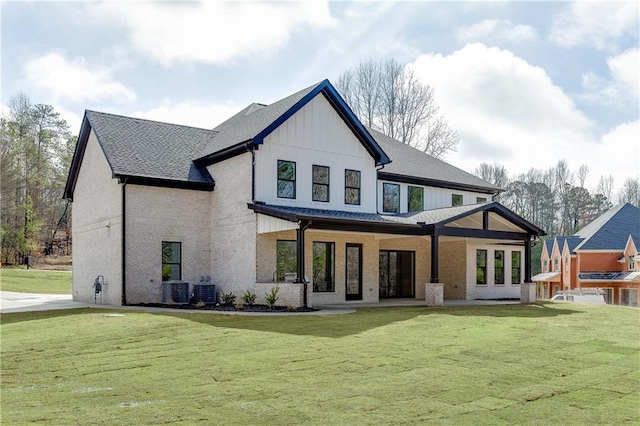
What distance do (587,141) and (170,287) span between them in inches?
1022

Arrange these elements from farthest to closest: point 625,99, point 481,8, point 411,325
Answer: point 625,99 → point 481,8 → point 411,325

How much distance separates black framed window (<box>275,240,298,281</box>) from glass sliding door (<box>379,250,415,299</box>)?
598 cm

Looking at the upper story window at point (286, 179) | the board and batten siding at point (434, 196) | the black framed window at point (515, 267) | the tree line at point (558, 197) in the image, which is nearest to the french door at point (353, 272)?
the board and batten siding at point (434, 196)

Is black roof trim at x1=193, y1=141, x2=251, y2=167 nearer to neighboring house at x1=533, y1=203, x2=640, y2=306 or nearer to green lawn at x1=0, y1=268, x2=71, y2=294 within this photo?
green lawn at x1=0, y1=268, x2=71, y2=294

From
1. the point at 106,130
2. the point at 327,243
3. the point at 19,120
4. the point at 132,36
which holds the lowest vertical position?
the point at 327,243

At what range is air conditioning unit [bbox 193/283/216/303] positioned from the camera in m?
21.3

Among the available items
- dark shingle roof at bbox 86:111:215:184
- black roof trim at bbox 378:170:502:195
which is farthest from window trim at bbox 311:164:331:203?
dark shingle roof at bbox 86:111:215:184

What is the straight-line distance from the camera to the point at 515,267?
29797 mm

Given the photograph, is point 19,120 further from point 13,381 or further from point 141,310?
point 13,381

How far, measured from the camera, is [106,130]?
23750 mm

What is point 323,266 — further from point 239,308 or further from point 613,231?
point 613,231

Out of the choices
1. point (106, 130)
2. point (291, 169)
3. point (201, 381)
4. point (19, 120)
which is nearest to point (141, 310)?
point (291, 169)

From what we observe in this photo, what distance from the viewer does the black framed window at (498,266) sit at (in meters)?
28.6

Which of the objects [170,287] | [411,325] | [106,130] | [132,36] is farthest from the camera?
[106,130]
